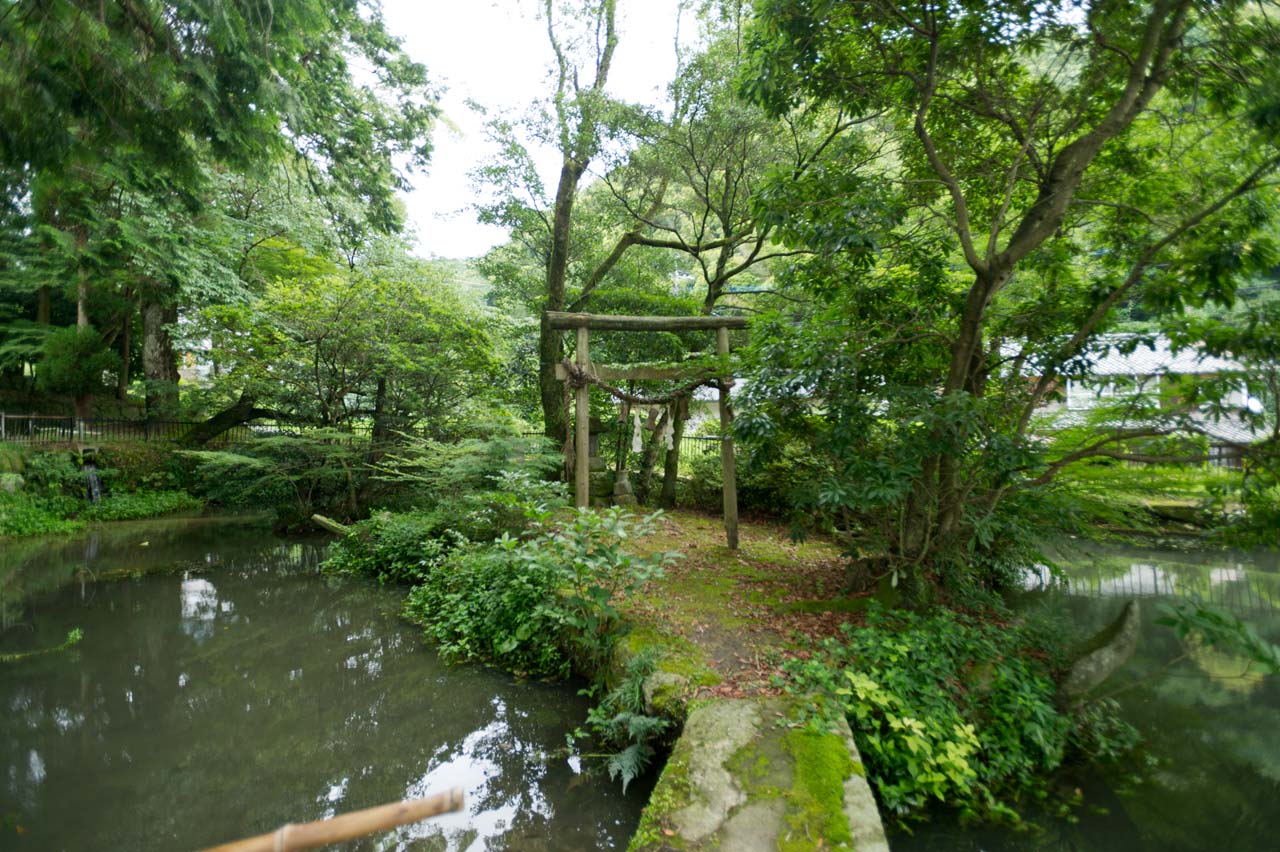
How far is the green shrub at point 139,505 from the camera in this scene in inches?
451

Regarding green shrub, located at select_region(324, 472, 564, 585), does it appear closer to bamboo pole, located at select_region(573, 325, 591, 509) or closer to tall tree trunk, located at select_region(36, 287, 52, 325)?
bamboo pole, located at select_region(573, 325, 591, 509)

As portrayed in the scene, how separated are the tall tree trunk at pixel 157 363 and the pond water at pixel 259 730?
24.1 ft

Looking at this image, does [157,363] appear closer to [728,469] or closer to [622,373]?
[622,373]

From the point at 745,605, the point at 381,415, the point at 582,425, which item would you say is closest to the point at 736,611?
the point at 745,605

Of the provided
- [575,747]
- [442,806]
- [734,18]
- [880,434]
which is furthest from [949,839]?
[734,18]

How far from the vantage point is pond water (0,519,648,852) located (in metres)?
3.40

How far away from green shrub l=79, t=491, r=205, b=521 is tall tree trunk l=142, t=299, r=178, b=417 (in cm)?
227

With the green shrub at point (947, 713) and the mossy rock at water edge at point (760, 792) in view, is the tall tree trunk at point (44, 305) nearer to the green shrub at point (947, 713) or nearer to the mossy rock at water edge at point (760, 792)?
the mossy rock at water edge at point (760, 792)

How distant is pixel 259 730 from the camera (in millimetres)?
4406

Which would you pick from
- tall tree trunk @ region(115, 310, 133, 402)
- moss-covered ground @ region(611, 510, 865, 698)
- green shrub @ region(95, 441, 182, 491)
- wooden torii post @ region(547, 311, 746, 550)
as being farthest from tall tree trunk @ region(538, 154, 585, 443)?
tall tree trunk @ region(115, 310, 133, 402)

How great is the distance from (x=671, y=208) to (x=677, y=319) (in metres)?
4.75

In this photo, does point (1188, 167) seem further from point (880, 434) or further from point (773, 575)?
point (773, 575)

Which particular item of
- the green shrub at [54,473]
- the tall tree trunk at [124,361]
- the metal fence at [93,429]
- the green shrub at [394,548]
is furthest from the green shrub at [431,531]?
the tall tree trunk at [124,361]

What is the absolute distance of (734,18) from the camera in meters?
9.03
